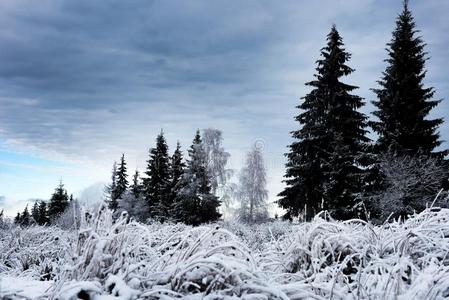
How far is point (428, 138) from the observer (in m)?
21.1

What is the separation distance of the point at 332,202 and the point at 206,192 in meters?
13.1

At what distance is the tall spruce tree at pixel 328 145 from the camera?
22391 mm

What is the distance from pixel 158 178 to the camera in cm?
3928

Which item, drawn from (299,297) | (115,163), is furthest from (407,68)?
(115,163)

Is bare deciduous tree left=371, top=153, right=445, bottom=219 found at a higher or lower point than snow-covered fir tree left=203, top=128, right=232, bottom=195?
lower

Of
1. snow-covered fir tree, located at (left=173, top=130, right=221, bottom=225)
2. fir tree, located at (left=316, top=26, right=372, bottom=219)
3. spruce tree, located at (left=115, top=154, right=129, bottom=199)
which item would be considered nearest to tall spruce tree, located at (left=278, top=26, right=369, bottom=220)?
fir tree, located at (left=316, top=26, right=372, bottom=219)

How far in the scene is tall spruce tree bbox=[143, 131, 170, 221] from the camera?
120ft

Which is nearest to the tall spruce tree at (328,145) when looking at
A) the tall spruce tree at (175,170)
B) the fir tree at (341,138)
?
the fir tree at (341,138)

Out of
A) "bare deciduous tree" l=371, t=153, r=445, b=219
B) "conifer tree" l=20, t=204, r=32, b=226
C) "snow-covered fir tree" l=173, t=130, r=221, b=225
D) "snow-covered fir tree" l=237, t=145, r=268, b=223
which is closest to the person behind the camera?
"bare deciduous tree" l=371, t=153, r=445, b=219

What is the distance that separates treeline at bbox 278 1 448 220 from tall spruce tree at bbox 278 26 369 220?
0.18 ft

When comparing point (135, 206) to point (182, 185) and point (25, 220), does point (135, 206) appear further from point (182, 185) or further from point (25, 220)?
point (25, 220)

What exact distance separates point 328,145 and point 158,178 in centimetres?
1976

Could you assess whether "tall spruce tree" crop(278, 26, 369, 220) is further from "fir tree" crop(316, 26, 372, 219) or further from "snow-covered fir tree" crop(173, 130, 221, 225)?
"snow-covered fir tree" crop(173, 130, 221, 225)

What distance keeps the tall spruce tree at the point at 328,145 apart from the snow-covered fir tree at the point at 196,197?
7765 mm
